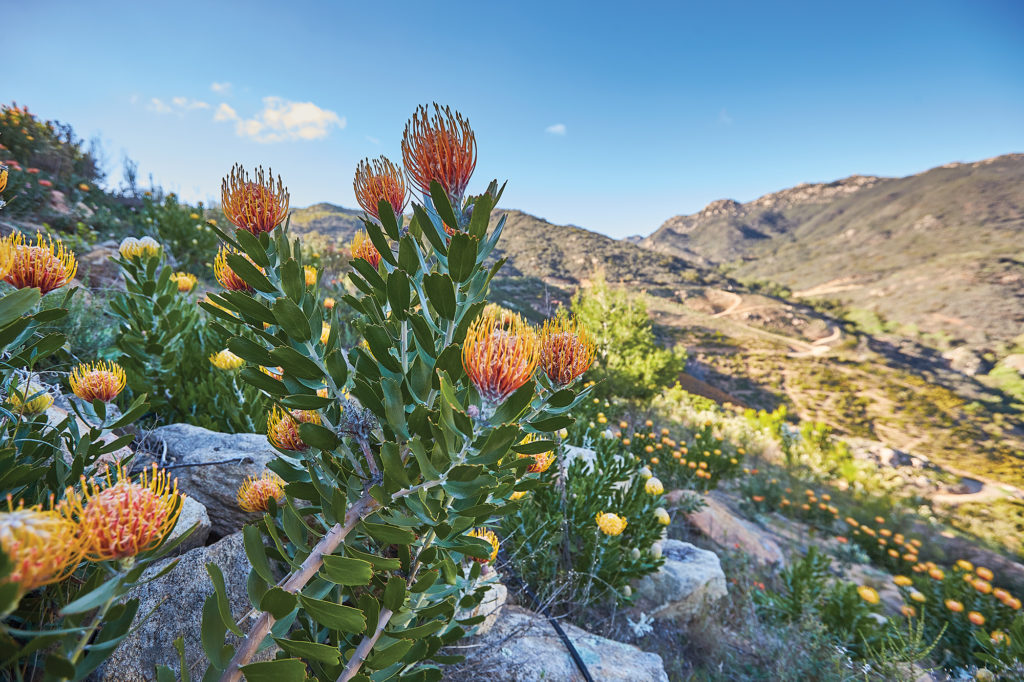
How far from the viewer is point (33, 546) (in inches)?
18.0

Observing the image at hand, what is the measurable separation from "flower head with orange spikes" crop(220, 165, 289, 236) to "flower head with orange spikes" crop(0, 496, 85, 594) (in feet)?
Answer: 1.94

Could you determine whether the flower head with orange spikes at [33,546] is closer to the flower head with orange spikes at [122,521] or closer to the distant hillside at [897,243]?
the flower head with orange spikes at [122,521]

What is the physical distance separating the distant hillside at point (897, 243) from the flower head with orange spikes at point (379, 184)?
36.1m

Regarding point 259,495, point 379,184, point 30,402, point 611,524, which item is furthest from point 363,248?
point 611,524

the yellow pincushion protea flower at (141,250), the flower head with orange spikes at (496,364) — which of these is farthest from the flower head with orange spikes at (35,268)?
the yellow pincushion protea flower at (141,250)

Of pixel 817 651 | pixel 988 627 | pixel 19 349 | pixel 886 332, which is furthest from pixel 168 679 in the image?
pixel 886 332

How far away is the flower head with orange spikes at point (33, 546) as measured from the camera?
423mm

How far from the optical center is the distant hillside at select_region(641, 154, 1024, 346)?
27359 millimetres

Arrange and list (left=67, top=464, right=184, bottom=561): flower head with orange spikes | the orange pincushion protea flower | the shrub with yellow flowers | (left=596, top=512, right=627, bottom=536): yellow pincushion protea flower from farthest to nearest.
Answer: (left=596, top=512, right=627, bottom=536): yellow pincushion protea flower
the orange pincushion protea flower
the shrub with yellow flowers
(left=67, top=464, right=184, bottom=561): flower head with orange spikes

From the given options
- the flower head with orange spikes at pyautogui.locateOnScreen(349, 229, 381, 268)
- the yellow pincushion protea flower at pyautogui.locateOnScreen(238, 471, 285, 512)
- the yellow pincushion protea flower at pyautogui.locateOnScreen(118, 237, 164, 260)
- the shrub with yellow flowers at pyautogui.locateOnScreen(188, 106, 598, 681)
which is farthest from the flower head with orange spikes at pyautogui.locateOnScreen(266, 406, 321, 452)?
the yellow pincushion protea flower at pyautogui.locateOnScreen(118, 237, 164, 260)

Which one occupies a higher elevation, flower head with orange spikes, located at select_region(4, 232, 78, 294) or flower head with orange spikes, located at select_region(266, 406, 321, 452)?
flower head with orange spikes, located at select_region(4, 232, 78, 294)

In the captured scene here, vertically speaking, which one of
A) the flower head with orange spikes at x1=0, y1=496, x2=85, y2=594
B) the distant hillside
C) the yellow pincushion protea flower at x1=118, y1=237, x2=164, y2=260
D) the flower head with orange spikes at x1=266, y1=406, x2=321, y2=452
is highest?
the distant hillside

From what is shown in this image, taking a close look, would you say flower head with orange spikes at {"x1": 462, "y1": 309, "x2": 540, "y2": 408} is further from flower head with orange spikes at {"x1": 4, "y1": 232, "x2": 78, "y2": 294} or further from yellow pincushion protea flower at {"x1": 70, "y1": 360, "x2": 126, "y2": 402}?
yellow pincushion protea flower at {"x1": 70, "y1": 360, "x2": 126, "y2": 402}

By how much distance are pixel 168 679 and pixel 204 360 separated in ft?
7.40
